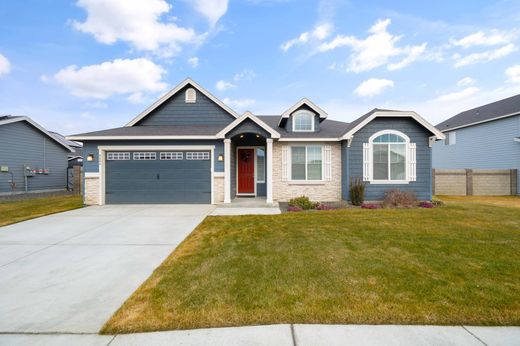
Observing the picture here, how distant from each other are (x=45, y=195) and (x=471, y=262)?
22.2 meters

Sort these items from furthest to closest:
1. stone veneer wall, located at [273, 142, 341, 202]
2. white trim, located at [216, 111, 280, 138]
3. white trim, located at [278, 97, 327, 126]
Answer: white trim, located at [278, 97, 327, 126] → stone veneer wall, located at [273, 142, 341, 202] → white trim, located at [216, 111, 280, 138]

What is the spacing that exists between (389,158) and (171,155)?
10.6 metres

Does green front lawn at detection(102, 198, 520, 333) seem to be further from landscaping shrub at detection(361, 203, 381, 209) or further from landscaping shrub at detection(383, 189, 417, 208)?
landscaping shrub at detection(383, 189, 417, 208)

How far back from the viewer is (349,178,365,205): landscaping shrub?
10.2 m

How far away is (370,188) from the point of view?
35.4ft

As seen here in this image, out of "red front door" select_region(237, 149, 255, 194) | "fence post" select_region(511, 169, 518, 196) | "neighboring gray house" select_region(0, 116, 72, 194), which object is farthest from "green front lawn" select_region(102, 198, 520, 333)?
"neighboring gray house" select_region(0, 116, 72, 194)

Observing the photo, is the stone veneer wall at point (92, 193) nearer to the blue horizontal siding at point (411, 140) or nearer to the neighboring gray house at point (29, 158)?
the neighboring gray house at point (29, 158)

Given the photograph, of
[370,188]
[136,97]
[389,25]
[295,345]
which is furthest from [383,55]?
[136,97]

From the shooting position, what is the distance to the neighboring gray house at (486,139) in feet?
53.4

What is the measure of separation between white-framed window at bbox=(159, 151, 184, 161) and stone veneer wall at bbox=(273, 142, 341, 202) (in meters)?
4.67

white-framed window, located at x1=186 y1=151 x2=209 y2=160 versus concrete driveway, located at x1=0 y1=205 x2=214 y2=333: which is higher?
white-framed window, located at x1=186 y1=151 x2=209 y2=160

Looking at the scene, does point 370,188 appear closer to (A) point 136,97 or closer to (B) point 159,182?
(B) point 159,182

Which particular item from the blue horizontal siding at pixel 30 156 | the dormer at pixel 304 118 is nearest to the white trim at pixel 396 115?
the dormer at pixel 304 118

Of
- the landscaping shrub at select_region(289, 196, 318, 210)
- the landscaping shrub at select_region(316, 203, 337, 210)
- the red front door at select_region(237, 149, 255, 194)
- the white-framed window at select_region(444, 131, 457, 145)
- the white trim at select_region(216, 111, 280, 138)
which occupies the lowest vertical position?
the landscaping shrub at select_region(316, 203, 337, 210)
